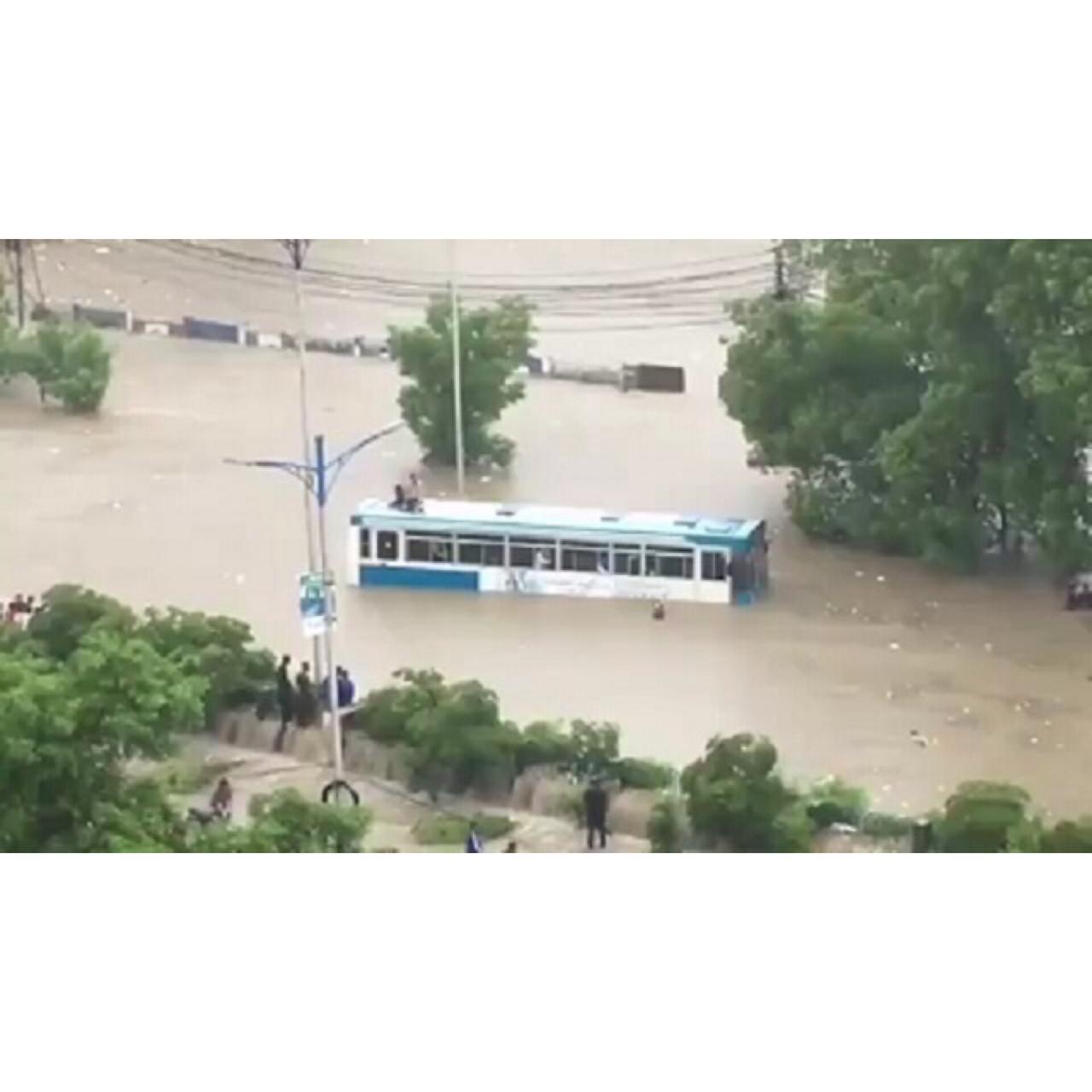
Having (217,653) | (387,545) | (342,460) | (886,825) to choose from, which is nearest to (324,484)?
(342,460)

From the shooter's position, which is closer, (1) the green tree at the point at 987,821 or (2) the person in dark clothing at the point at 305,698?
(1) the green tree at the point at 987,821

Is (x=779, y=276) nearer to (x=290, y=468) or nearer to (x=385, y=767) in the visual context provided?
(x=290, y=468)

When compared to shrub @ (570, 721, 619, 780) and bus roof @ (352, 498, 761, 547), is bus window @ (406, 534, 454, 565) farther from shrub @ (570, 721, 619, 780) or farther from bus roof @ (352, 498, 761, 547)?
shrub @ (570, 721, 619, 780)

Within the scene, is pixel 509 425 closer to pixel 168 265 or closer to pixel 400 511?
pixel 400 511

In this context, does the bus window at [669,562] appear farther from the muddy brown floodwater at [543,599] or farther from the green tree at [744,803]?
the green tree at [744,803]

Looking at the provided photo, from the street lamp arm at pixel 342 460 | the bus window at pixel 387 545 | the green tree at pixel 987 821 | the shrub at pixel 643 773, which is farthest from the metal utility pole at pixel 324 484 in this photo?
the green tree at pixel 987 821
